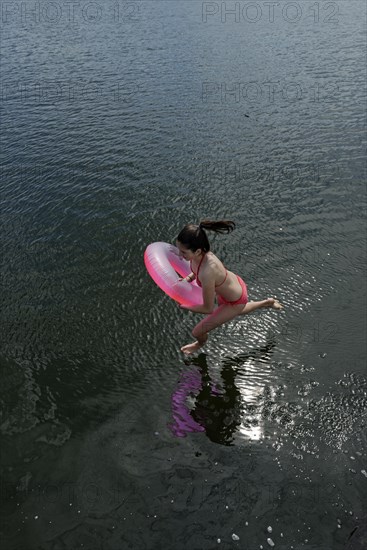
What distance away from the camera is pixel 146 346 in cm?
687

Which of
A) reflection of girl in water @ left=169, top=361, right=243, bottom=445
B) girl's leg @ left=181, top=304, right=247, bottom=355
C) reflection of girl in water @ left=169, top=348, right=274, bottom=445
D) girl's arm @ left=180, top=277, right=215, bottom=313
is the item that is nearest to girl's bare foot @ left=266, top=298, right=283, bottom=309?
reflection of girl in water @ left=169, top=348, right=274, bottom=445

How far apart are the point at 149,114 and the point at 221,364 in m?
10.5

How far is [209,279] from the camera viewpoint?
222 inches

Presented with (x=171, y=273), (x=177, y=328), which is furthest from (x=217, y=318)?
(x=177, y=328)

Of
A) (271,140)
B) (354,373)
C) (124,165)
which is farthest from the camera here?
(271,140)

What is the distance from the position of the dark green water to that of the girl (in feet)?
2.31

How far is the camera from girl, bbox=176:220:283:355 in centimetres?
533

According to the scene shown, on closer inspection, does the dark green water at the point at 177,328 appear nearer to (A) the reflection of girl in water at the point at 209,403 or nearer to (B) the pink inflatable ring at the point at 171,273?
(A) the reflection of girl in water at the point at 209,403

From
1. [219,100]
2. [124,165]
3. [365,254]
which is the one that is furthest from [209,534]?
[219,100]

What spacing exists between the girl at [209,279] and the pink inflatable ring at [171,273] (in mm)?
138

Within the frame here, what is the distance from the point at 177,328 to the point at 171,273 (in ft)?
3.43

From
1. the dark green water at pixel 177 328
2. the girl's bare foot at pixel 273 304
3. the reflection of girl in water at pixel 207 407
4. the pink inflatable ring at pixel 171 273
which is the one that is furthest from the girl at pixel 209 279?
the dark green water at pixel 177 328

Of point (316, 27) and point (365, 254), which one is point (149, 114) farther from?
point (316, 27)

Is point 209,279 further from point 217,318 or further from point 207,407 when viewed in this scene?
point 207,407
